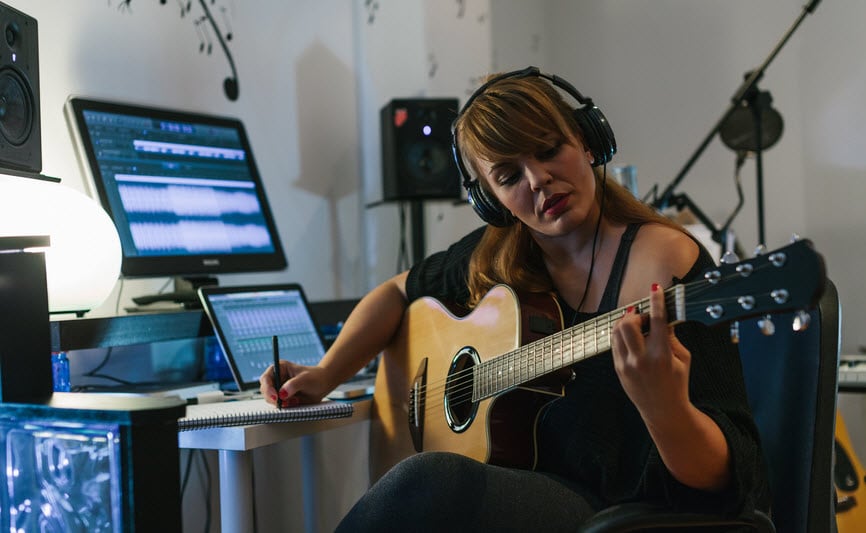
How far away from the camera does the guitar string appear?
0.95m

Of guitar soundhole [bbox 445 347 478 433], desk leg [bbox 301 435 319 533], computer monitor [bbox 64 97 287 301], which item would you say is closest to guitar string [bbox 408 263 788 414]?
guitar soundhole [bbox 445 347 478 433]

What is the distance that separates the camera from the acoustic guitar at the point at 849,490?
1.85 m

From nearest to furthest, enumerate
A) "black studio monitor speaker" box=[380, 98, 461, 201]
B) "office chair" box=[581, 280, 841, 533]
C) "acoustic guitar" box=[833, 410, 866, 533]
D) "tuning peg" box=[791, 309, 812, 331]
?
"tuning peg" box=[791, 309, 812, 331]
"office chair" box=[581, 280, 841, 533]
"acoustic guitar" box=[833, 410, 866, 533]
"black studio monitor speaker" box=[380, 98, 461, 201]

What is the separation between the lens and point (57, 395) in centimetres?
96

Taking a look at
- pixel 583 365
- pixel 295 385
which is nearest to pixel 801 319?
pixel 583 365

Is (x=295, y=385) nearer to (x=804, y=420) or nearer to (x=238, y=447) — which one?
(x=238, y=447)

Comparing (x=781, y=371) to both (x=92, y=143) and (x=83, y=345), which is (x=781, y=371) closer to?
(x=83, y=345)

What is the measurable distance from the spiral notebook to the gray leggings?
0.85 feet

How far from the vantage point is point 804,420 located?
3.64 feet

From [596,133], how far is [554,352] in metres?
0.35

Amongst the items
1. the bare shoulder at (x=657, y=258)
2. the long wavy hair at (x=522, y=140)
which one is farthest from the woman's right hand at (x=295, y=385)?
the bare shoulder at (x=657, y=258)

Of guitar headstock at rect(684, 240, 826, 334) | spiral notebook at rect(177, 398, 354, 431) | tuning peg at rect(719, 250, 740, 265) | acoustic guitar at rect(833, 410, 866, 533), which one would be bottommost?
acoustic guitar at rect(833, 410, 866, 533)

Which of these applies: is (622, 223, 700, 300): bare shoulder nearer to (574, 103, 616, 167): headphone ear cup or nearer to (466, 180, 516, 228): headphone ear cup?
(574, 103, 616, 167): headphone ear cup

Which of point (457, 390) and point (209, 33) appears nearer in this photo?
point (457, 390)
